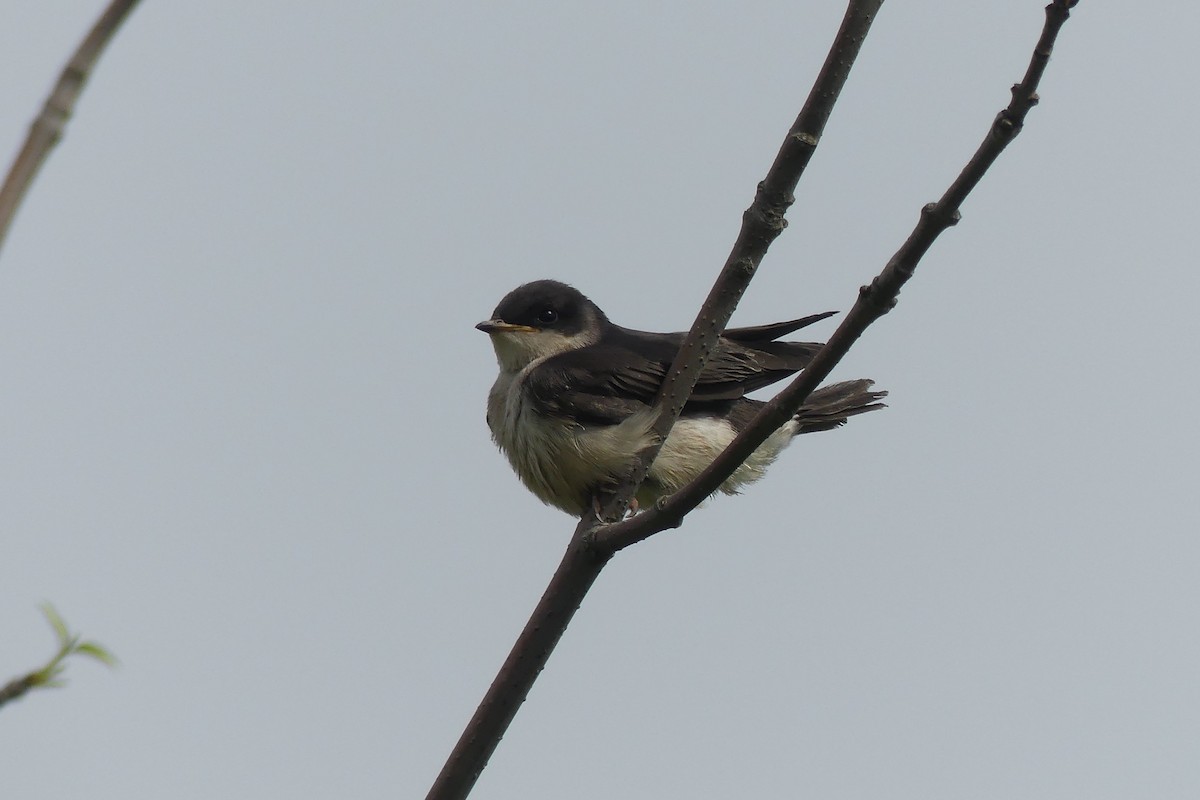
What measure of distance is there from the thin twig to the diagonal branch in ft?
1.31

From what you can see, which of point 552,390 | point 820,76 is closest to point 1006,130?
point 820,76

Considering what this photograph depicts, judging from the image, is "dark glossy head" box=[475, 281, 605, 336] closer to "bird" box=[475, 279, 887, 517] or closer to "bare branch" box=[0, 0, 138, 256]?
"bird" box=[475, 279, 887, 517]

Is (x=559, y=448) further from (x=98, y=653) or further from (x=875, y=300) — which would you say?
(x=98, y=653)

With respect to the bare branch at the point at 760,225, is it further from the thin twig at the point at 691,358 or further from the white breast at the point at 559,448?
the white breast at the point at 559,448

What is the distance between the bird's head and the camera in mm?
9930

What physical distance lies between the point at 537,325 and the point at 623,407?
159cm

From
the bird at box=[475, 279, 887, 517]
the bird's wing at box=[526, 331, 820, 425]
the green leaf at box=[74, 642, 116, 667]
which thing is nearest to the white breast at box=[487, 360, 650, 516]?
the bird at box=[475, 279, 887, 517]

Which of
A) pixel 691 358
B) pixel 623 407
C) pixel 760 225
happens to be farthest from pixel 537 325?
pixel 760 225

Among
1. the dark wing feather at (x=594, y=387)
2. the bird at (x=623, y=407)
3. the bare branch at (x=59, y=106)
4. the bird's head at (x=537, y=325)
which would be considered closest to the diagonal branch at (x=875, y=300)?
the bird at (x=623, y=407)

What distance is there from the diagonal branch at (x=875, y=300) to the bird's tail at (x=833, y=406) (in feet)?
13.2

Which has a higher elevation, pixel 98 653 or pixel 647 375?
pixel 647 375

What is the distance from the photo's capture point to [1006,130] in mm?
4215

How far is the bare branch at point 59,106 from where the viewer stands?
2037 millimetres

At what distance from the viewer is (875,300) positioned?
15.6 feet
